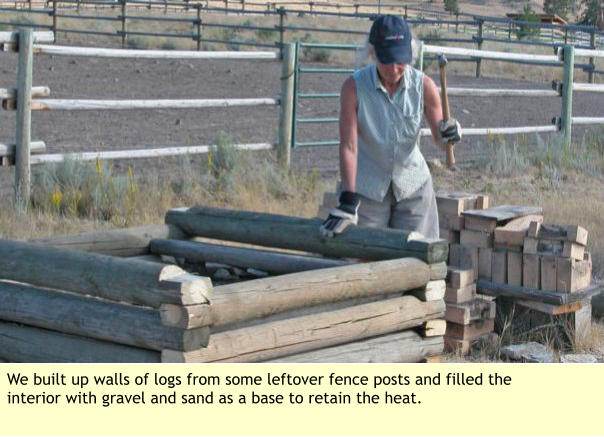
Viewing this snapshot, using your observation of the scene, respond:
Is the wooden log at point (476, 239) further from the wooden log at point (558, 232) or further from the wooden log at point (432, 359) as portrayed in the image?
the wooden log at point (432, 359)

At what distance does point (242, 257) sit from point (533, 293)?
1.49 metres

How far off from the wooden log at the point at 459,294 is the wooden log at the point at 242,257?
0.70m

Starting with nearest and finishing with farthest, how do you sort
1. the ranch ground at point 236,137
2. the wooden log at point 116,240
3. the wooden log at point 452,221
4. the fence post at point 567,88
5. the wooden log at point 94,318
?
1. the wooden log at point 94,318
2. the wooden log at point 116,240
3. the wooden log at point 452,221
4. the ranch ground at point 236,137
5. the fence post at point 567,88

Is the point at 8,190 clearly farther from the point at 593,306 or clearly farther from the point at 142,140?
the point at 593,306

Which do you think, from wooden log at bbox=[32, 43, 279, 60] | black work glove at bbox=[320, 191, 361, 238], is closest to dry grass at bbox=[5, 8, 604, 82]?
wooden log at bbox=[32, 43, 279, 60]

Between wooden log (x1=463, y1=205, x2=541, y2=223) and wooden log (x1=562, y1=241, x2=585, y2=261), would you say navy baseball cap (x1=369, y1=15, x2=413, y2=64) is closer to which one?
wooden log (x1=463, y1=205, x2=541, y2=223)

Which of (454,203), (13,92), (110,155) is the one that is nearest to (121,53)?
(110,155)

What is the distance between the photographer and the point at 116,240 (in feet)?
18.8

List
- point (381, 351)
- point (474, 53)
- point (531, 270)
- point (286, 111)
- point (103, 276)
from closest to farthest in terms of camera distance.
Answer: point (103, 276)
point (381, 351)
point (531, 270)
point (286, 111)
point (474, 53)

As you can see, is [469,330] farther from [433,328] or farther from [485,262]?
[433,328]

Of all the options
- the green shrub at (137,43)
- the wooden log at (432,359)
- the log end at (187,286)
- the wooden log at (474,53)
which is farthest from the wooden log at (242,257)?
the green shrub at (137,43)

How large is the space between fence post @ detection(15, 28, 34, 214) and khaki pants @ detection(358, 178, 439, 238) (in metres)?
3.92

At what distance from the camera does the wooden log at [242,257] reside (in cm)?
525

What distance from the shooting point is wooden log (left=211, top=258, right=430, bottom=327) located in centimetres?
398
